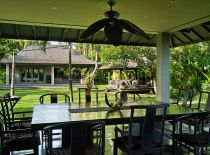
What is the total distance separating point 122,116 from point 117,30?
154 cm

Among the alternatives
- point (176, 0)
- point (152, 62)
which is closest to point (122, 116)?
point (176, 0)

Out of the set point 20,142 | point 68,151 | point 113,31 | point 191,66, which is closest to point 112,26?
point 113,31

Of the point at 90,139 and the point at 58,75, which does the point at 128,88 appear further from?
the point at 90,139

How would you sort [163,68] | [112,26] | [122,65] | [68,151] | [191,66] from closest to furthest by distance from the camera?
[68,151] < [112,26] < [163,68] < [191,66] < [122,65]

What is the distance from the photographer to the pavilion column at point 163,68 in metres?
7.37

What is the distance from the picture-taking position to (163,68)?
7.42 m

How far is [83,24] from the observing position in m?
6.21

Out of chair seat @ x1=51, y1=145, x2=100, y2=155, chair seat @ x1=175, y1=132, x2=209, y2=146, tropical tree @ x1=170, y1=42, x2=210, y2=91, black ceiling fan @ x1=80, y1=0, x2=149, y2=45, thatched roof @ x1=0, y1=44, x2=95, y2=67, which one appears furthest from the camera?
thatched roof @ x1=0, y1=44, x2=95, y2=67

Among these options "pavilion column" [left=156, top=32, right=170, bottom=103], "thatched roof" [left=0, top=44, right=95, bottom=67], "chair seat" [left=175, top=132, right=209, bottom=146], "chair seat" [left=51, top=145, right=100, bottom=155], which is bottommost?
"chair seat" [left=51, top=145, right=100, bottom=155]

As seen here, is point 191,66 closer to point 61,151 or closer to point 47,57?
point 61,151

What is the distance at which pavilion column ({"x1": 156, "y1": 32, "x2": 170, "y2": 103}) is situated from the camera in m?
7.37

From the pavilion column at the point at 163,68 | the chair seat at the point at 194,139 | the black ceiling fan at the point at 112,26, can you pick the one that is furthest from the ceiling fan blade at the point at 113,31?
the pavilion column at the point at 163,68

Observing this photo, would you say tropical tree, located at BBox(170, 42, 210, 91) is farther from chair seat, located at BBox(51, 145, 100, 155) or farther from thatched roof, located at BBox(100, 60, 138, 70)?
chair seat, located at BBox(51, 145, 100, 155)

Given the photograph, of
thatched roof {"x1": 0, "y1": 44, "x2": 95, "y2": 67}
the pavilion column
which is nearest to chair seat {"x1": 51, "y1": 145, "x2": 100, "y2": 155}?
the pavilion column
